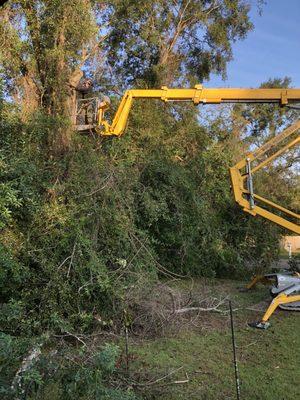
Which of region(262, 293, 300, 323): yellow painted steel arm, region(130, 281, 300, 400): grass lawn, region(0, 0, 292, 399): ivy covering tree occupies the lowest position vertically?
region(130, 281, 300, 400): grass lawn

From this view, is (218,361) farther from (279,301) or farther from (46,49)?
(46,49)

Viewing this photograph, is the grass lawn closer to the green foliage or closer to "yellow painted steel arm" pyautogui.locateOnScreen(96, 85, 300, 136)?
the green foliage

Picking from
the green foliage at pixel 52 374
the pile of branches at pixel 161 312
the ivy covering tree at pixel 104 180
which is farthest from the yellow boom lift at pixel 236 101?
the green foliage at pixel 52 374

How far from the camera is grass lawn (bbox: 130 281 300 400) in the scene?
5266 mm

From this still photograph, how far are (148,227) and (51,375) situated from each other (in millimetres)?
8096

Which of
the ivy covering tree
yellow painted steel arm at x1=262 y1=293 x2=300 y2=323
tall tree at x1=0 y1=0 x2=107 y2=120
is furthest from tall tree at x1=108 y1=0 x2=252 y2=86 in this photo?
yellow painted steel arm at x1=262 y1=293 x2=300 y2=323

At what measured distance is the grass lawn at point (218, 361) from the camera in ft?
17.3

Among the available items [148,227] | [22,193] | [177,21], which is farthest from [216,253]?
[177,21]

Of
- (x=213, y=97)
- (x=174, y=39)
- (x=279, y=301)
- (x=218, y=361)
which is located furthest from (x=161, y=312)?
(x=174, y=39)

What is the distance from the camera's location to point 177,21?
56.5 feet

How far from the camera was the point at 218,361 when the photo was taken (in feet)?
21.0

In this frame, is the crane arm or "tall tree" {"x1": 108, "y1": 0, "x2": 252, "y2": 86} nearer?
the crane arm

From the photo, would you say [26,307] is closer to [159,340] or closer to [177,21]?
[159,340]

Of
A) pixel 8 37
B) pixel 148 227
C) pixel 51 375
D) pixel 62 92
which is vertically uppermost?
pixel 8 37
